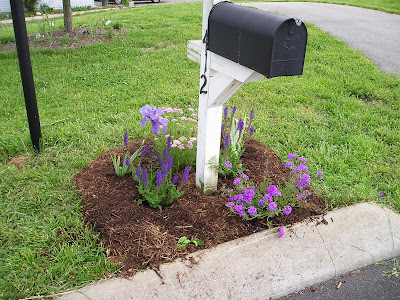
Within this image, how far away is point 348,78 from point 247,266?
13.5ft

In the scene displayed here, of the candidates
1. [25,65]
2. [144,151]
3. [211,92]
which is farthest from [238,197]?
[25,65]

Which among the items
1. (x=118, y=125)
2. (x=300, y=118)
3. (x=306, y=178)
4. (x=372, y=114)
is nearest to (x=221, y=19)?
(x=306, y=178)

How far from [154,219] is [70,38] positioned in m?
5.49

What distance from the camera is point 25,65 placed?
3281 millimetres

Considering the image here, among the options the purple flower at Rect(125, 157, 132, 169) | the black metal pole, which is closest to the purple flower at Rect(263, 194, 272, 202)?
the purple flower at Rect(125, 157, 132, 169)

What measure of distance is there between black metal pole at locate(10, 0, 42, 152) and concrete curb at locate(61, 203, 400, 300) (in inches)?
70.5

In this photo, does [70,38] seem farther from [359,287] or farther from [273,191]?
[359,287]

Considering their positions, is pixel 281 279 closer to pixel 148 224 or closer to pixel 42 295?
pixel 148 224

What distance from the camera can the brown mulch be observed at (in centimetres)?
243

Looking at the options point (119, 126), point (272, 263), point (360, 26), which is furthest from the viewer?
point (360, 26)

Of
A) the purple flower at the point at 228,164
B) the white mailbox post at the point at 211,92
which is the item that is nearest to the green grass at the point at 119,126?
the purple flower at the point at 228,164

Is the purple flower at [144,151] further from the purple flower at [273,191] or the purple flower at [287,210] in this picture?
the purple flower at [287,210]

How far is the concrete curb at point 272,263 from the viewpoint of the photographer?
2.19m

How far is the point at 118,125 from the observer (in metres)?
4.11
